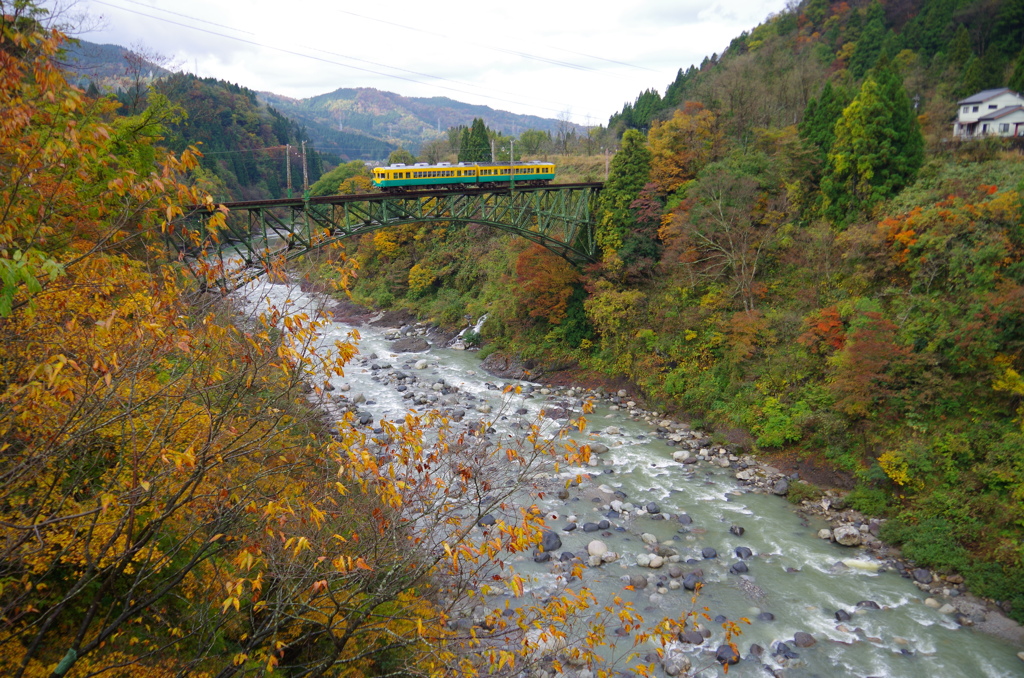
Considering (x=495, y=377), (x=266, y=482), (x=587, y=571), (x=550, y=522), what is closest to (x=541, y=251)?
(x=495, y=377)

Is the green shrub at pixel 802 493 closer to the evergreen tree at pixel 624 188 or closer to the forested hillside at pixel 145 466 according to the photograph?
the forested hillside at pixel 145 466

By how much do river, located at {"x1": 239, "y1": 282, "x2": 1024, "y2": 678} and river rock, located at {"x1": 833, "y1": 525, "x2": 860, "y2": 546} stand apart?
15 cm

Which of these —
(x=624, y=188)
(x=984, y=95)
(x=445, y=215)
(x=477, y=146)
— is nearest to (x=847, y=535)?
(x=624, y=188)

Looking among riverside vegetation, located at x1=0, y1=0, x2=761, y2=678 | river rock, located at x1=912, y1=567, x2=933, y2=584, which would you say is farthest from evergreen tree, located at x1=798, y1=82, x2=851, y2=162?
riverside vegetation, located at x1=0, y1=0, x2=761, y2=678

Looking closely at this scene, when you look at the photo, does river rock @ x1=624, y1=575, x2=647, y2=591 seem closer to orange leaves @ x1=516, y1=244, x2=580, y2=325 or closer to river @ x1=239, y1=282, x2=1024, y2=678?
river @ x1=239, y1=282, x2=1024, y2=678

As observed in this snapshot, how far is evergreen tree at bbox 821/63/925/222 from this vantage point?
60.0 ft

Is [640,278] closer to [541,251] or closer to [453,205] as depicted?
[541,251]

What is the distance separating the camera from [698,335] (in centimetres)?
1998

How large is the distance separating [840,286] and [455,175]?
1490 cm

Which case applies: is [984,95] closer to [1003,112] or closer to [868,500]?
[1003,112]

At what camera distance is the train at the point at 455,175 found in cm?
2177

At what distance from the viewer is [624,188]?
76.2 ft

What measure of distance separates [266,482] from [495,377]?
16.9 m

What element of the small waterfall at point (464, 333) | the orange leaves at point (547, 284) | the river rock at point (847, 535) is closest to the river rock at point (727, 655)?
the river rock at point (847, 535)
